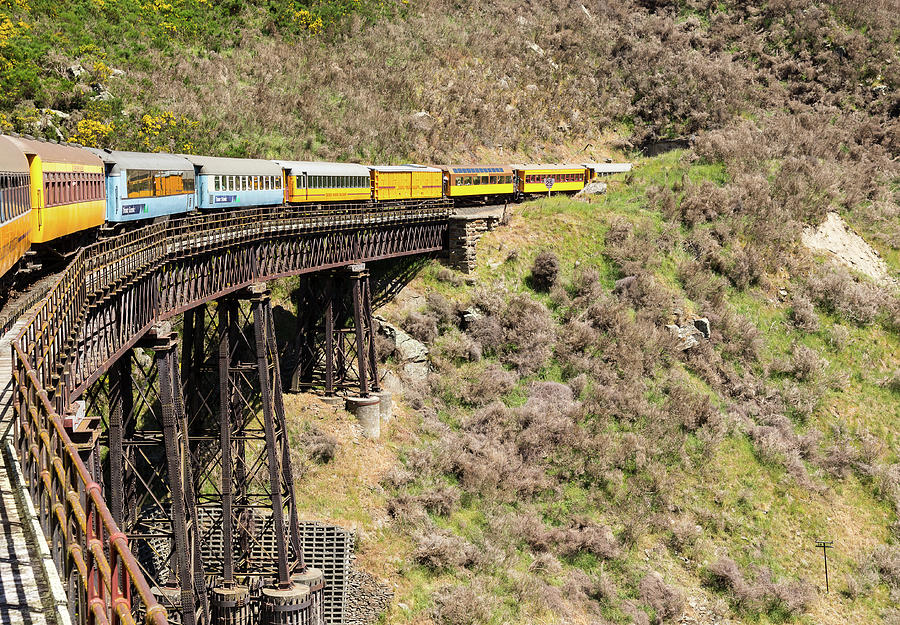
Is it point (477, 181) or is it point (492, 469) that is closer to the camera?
point (492, 469)

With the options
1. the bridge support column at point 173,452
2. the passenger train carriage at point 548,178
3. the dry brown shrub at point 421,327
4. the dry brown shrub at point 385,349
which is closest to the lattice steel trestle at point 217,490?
the bridge support column at point 173,452

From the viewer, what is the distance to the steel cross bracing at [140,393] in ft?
21.6

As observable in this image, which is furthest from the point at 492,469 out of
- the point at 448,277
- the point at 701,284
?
the point at 701,284

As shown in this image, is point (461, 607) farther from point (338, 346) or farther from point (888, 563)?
point (888, 563)

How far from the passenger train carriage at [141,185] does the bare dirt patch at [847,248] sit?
107 feet

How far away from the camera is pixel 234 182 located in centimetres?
3244

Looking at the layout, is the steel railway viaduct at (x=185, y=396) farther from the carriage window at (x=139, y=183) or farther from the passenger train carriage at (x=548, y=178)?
the passenger train carriage at (x=548, y=178)

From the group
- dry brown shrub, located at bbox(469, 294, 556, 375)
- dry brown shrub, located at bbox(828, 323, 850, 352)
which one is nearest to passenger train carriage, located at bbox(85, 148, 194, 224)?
dry brown shrub, located at bbox(469, 294, 556, 375)

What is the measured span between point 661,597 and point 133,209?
788 inches

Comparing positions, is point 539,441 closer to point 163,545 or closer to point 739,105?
point 163,545

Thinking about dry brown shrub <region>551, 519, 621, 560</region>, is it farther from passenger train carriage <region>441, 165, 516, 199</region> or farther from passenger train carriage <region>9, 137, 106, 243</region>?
passenger train carriage <region>441, 165, 516, 199</region>

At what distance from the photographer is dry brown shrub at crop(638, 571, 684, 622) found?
29234 millimetres

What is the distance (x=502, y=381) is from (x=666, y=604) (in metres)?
11.5

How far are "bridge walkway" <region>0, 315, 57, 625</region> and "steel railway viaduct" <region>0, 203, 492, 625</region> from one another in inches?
5.6
